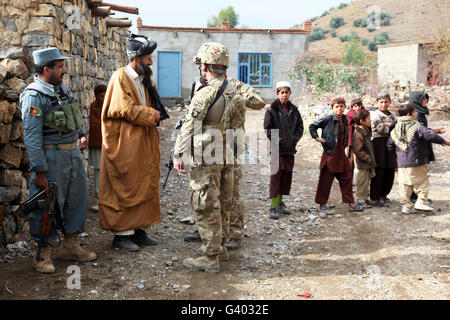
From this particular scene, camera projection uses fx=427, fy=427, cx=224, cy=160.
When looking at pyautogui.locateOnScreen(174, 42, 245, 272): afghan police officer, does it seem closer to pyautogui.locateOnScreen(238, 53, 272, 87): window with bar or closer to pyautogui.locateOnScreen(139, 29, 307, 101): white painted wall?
pyautogui.locateOnScreen(139, 29, 307, 101): white painted wall

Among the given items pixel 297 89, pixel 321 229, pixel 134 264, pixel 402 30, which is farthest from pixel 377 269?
pixel 402 30

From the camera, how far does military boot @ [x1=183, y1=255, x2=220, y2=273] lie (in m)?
3.89

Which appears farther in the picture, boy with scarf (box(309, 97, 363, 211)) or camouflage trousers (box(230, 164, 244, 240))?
boy with scarf (box(309, 97, 363, 211))

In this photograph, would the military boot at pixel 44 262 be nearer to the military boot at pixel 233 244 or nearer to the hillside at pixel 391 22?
the military boot at pixel 233 244

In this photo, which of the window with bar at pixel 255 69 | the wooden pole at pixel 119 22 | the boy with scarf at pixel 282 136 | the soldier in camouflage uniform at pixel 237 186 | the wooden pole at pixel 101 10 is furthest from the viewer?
the window with bar at pixel 255 69

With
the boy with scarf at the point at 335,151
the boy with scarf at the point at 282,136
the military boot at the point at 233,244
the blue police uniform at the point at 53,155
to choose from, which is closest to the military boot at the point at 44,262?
the blue police uniform at the point at 53,155

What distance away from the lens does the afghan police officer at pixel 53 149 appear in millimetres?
3615

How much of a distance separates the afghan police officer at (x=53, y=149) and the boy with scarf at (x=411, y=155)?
166 inches

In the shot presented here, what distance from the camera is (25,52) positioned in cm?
466

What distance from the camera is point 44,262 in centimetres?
375

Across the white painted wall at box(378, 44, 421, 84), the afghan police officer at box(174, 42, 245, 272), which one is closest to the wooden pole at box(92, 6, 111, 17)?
the afghan police officer at box(174, 42, 245, 272)

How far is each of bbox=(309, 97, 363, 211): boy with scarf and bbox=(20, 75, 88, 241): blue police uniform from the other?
128 inches

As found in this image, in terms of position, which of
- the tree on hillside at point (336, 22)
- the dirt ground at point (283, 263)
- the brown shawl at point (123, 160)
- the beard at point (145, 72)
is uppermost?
the tree on hillside at point (336, 22)

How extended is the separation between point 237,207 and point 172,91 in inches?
716
